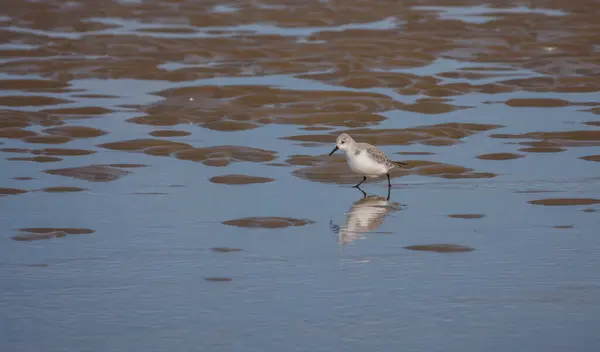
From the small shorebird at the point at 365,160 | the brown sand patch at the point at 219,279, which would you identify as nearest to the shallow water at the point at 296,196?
the brown sand patch at the point at 219,279

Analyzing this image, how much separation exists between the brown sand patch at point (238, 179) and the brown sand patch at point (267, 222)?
2.28 meters

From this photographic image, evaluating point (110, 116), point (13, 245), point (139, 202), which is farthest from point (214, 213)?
point (110, 116)

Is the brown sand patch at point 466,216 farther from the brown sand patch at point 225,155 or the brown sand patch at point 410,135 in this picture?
the brown sand patch at point 410,135

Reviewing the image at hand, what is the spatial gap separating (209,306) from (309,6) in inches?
1174

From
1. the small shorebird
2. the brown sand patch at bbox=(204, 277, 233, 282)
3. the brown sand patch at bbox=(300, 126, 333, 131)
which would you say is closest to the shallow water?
the brown sand patch at bbox=(204, 277, 233, 282)

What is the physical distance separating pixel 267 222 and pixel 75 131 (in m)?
7.13

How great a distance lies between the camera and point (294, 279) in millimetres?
10445

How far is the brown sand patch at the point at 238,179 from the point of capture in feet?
49.7

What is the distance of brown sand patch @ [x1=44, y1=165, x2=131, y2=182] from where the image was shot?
15375 millimetres

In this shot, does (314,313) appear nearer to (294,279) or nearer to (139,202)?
(294,279)

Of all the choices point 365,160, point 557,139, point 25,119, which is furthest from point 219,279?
point 25,119

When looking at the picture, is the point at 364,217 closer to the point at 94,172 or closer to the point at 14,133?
the point at 94,172

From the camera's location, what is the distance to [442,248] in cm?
1153

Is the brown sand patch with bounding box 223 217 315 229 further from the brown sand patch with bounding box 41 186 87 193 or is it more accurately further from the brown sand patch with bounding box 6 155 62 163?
the brown sand patch with bounding box 6 155 62 163
